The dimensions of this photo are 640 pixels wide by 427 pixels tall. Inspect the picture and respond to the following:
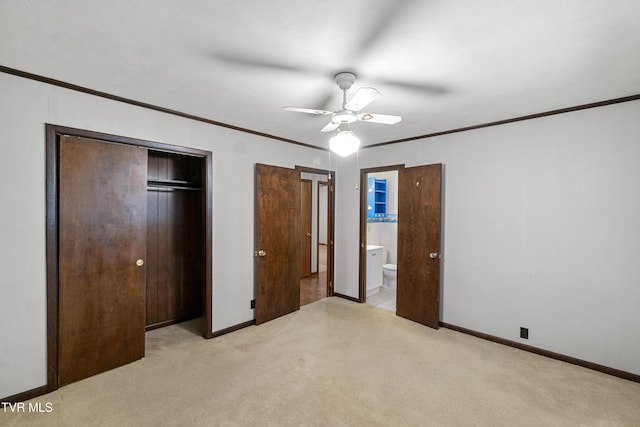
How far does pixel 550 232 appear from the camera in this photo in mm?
2932

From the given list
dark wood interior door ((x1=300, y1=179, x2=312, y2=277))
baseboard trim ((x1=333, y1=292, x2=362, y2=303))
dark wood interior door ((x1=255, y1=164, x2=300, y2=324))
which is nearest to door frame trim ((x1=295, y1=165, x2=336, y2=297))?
baseboard trim ((x1=333, y1=292, x2=362, y2=303))

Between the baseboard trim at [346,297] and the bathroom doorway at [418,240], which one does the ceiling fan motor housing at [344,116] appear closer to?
the bathroom doorway at [418,240]

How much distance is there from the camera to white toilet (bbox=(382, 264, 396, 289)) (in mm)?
5441

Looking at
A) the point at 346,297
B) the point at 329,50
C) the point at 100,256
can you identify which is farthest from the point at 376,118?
the point at 346,297

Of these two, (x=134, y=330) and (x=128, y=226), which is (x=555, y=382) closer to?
(x=134, y=330)

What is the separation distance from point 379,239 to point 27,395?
541cm

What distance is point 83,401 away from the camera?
86.6 inches

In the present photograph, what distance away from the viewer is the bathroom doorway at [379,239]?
14.9 feet

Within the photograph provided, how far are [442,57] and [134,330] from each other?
3.46 meters

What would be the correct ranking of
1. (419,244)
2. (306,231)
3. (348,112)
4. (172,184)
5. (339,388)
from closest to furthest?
1. (348,112)
2. (339,388)
3. (172,184)
4. (419,244)
5. (306,231)

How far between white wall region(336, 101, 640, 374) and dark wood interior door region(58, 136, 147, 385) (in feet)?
11.3

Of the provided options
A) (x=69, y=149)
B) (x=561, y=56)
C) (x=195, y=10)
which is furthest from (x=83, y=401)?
(x=561, y=56)

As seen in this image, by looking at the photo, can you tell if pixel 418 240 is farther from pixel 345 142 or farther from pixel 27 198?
pixel 27 198

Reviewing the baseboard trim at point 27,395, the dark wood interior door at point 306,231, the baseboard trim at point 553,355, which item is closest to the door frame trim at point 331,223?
the dark wood interior door at point 306,231
